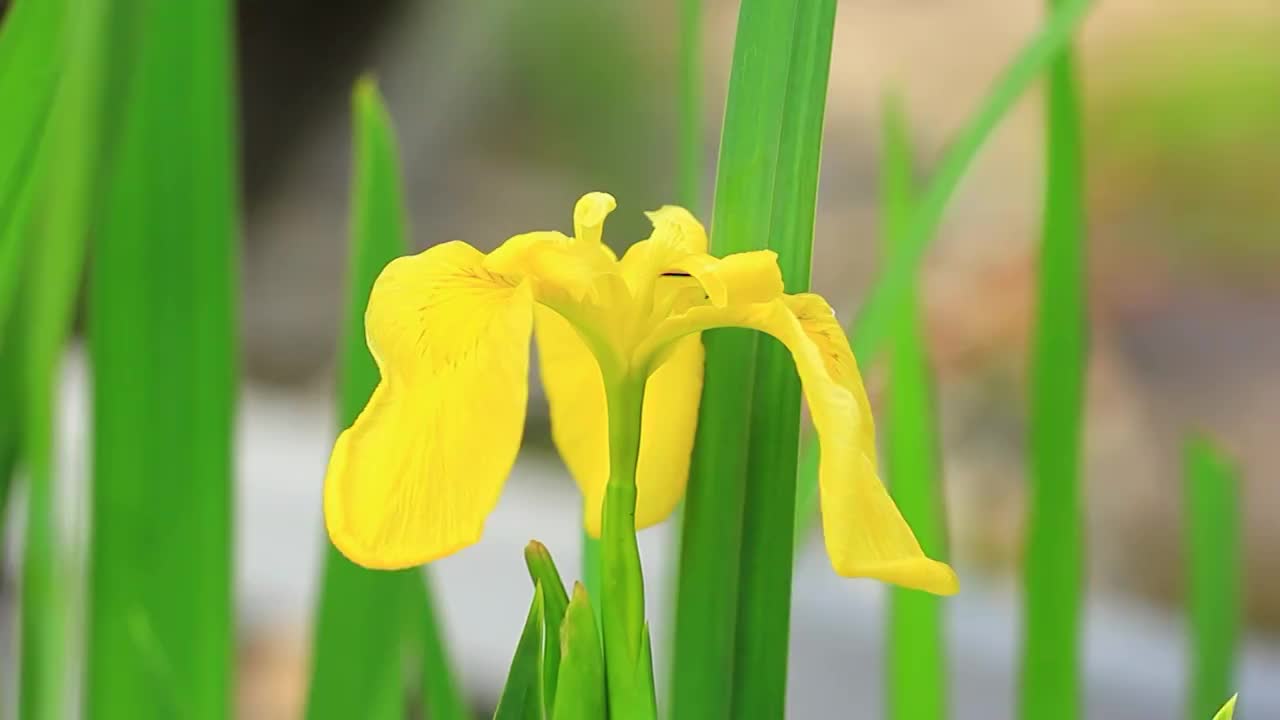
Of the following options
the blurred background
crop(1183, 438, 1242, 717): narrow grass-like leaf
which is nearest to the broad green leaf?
crop(1183, 438, 1242, 717): narrow grass-like leaf

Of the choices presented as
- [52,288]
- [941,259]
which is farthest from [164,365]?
[941,259]

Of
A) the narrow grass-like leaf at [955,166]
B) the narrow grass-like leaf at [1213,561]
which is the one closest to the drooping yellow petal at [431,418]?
the narrow grass-like leaf at [955,166]

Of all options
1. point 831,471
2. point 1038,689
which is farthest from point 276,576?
point 831,471

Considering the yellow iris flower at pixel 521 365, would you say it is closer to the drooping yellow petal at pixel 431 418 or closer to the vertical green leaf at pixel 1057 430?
the drooping yellow petal at pixel 431 418

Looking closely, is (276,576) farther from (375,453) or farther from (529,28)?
(375,453)

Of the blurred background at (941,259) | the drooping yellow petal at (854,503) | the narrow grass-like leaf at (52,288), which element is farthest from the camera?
the blurred background at (941,259)

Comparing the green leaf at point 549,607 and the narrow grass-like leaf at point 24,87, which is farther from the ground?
the narrow grass-like leaf at point 24,87
